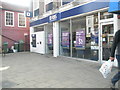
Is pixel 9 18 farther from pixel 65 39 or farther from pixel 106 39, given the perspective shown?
pixel 106 39

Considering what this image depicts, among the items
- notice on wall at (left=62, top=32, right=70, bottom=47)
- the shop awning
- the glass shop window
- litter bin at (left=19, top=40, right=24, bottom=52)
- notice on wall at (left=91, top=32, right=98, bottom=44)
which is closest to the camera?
the shop awning

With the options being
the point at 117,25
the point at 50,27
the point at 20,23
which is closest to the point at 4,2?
the point at 20,23

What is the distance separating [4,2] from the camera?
60.7 feet

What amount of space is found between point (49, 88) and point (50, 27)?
9.18 meters

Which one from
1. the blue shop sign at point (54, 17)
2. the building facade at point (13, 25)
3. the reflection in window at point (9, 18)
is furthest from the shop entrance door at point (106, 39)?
the reflection in window at point (9, 18)

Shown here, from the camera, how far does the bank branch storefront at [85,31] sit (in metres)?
7.55

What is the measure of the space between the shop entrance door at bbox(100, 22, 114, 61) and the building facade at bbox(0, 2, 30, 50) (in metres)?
12.2

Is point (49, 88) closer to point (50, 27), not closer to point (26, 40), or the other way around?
point (50, 27)

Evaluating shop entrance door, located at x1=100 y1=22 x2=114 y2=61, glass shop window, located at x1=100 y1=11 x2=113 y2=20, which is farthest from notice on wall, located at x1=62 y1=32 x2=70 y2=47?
glass shop window, located at x1=100 y1=11 x2=113 y2=20

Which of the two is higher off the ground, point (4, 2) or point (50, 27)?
point (4, 2)

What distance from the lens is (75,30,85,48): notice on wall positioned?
9000 millimetres

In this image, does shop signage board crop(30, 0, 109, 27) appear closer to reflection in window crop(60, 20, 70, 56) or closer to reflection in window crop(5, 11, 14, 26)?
reflection in window crop(60, 20, 70, 56)

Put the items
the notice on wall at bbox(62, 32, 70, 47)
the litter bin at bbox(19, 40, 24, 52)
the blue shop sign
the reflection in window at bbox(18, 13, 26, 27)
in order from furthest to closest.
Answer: the reflection in window at bbox(18, 13, 26, 27)
the litter bin at bbox(19, 40, 24, 52)
the blue shop sign
the notice on wall at bbox(62, 32, 70, 47)

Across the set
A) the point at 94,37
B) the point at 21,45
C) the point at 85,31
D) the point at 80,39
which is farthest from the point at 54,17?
the point at 21,45
